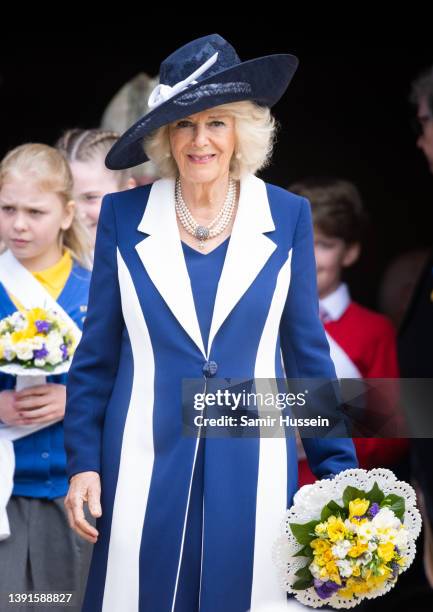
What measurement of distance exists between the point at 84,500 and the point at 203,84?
3.40 feet

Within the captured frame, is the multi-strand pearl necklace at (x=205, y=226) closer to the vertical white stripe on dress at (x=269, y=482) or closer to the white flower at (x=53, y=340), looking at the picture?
the vertical white stripe on dress at (x=269, y=482)

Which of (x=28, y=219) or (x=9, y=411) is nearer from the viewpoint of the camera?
(x=9, y=411)

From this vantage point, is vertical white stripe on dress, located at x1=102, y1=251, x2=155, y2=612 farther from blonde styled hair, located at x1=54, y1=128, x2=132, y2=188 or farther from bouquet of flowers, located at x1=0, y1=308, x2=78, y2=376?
blonde styled hair, located at x1=54, y1=128, x2=132, y2=188

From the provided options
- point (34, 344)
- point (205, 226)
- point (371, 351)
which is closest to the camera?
point (205, 226)

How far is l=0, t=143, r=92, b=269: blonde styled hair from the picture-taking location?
4.04 meters

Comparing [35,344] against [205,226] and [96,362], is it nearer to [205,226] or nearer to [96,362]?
[96,362]

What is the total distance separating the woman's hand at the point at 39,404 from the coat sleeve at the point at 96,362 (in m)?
0.63

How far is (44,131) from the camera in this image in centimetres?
546

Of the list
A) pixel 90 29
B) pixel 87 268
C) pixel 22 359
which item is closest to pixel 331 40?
pixel 90 29

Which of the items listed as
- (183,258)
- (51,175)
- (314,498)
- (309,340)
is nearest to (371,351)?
(51,175)

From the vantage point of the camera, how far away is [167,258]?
3.18 m

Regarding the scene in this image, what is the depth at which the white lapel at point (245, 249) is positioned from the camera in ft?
10.3

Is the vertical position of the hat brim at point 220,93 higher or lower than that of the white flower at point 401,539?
higher

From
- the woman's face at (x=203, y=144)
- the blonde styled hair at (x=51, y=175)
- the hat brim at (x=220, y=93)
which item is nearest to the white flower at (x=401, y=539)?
the woman's face at (x=203, y=144)
